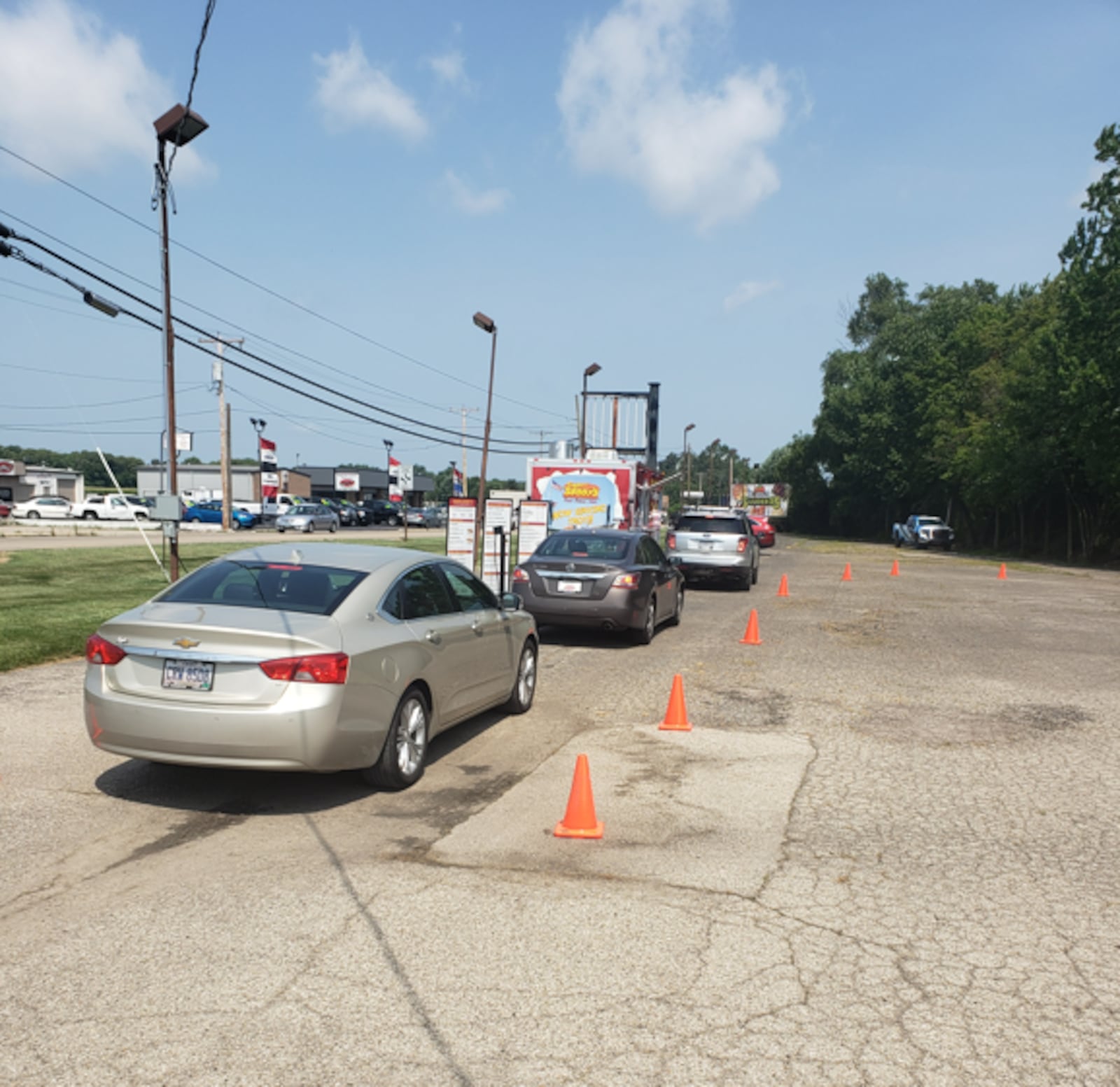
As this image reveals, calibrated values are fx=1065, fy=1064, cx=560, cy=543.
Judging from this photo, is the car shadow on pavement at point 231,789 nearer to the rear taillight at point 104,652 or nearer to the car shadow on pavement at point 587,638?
the rear taillight at point 104,652

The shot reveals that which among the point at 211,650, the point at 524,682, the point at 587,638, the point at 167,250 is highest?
the point at 167,250

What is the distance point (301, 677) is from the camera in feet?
19.5

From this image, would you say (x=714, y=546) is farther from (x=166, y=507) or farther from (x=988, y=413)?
(x=988, y=413)

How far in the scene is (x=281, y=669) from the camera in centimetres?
591

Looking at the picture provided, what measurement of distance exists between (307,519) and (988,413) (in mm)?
37730

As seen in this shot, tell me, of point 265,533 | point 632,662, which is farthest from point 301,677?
point 265,533

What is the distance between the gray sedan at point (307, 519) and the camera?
56.1 metres

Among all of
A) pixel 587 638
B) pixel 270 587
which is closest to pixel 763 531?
pixel 587 638

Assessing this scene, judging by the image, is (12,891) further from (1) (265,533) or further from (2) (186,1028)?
(1) (265,533)

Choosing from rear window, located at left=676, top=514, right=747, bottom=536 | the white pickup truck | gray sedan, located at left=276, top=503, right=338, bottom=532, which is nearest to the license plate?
rear window, located at left=676, top=514, right=747, bottom=536

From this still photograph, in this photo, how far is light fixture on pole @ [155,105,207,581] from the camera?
1520 cm

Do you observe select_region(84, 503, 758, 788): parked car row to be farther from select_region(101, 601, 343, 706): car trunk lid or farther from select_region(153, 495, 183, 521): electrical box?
select_region(153, 495, 183, 521): electrical box

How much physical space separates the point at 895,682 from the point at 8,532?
37.9 meters

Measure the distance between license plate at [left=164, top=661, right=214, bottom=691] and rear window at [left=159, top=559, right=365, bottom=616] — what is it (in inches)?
22.6
